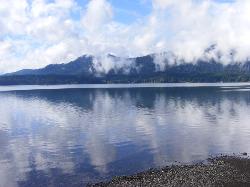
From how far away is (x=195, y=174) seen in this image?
198 feet

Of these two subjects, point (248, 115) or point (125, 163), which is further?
point (248, 115)

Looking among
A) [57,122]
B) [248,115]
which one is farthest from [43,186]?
[248,115]

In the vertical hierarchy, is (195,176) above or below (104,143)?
below

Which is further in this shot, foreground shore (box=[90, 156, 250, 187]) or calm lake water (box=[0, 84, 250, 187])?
calm lake water (box=[0, 84, 250, 187])

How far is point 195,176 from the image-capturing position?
195 ft

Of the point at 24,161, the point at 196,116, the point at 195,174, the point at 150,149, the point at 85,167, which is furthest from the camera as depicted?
the point at 196,116

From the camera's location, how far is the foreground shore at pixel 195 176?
56469 mm

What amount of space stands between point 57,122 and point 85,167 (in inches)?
2488

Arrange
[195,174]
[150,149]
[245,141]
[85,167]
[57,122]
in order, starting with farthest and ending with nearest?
[57,122] < [245,141] < [150,149] < [85,167] < [195,174]

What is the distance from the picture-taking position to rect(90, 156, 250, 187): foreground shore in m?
56.5

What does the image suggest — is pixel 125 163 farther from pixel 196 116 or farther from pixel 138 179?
pixel 196 116

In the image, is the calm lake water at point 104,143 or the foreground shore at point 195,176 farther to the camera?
the calm lake water at point 104,143

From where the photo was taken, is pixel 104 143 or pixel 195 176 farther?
pixel 104 143

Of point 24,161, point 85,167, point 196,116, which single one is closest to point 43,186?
point 85,167
